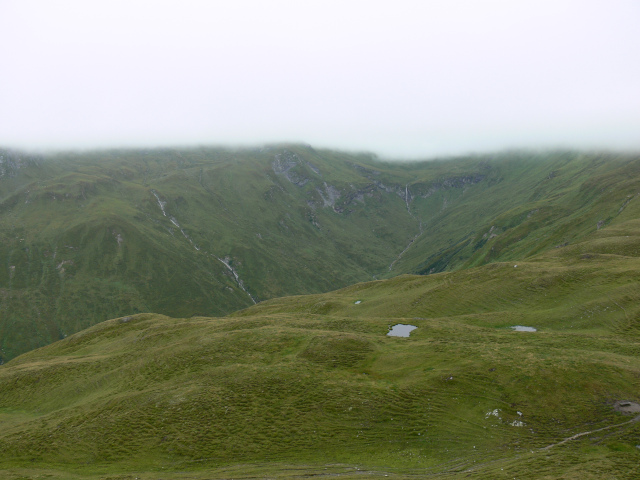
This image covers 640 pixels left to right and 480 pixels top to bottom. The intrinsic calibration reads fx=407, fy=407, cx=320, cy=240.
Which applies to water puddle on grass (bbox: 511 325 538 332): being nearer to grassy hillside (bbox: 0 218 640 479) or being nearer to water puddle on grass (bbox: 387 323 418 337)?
grassy hillside (bbox: 0 218 640 479)

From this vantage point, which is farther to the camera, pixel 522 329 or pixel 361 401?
pixel 522 329

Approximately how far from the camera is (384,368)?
55969mm

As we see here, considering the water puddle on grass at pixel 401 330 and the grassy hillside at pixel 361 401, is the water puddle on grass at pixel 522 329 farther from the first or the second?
the water puddle on grass at pixel 401 330

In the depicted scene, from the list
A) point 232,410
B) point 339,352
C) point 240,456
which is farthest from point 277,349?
point 240,456

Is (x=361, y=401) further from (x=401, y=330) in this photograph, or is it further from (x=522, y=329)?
(x=522, y=329)

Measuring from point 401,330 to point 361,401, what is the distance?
87.8ft

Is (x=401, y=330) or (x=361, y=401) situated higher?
(x=361, y=401)

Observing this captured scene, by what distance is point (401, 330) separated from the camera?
7281 cm

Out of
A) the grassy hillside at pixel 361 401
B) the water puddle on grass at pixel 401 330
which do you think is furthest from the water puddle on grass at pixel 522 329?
the water puddle on grass at pixel 401 330

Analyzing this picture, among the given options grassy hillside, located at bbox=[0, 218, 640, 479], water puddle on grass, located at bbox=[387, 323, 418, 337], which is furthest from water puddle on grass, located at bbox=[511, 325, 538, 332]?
water puddle on grass, located at bbox=[387, 323, 418, 337]

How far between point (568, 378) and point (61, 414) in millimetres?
66298

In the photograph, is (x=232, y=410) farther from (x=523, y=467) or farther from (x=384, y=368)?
(x=523, y=467)

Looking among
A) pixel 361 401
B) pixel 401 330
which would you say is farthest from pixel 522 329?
pixel 361 401

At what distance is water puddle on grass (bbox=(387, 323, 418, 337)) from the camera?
231 feet
